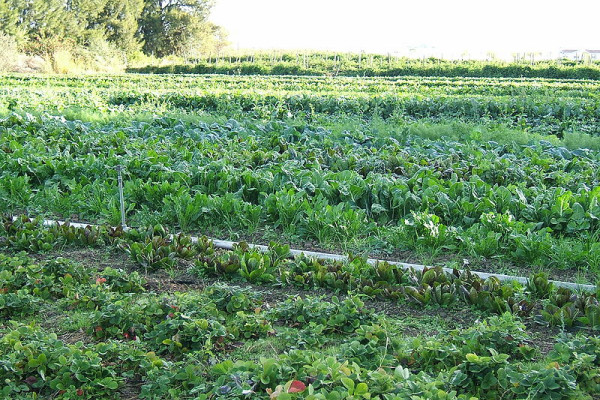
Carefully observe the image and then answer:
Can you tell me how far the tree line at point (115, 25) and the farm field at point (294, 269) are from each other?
4416 cm

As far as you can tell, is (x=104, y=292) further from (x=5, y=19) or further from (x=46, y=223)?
(x=5, y=19)

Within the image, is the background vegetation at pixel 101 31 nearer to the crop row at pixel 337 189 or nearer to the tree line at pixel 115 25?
the tree line at pixel 115 25

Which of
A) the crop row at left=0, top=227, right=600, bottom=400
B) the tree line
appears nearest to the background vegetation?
the tree line

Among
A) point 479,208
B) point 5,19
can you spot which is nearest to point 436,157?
point 479,208

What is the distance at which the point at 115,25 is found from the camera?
56.4 metres

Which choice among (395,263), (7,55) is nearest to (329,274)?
(395,263)

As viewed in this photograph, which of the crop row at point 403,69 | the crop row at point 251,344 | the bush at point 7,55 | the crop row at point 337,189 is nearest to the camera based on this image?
the crop row at point 251,344

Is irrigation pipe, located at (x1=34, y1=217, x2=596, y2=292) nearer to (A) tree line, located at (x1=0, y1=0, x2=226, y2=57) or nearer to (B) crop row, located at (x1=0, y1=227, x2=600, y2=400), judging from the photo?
(B) crop row, located at (x1=0, y1=227, x2=600, y2=400)

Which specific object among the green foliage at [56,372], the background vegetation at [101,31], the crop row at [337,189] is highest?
the background vegetation at [101,31]

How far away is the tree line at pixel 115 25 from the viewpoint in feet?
163

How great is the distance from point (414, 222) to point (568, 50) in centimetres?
6580

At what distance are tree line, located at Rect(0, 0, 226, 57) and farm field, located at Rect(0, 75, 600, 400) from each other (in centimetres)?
4416

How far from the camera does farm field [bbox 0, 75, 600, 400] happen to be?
3258 mm

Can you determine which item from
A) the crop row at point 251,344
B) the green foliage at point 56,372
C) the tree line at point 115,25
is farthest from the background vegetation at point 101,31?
the green foliage at point 56,372
